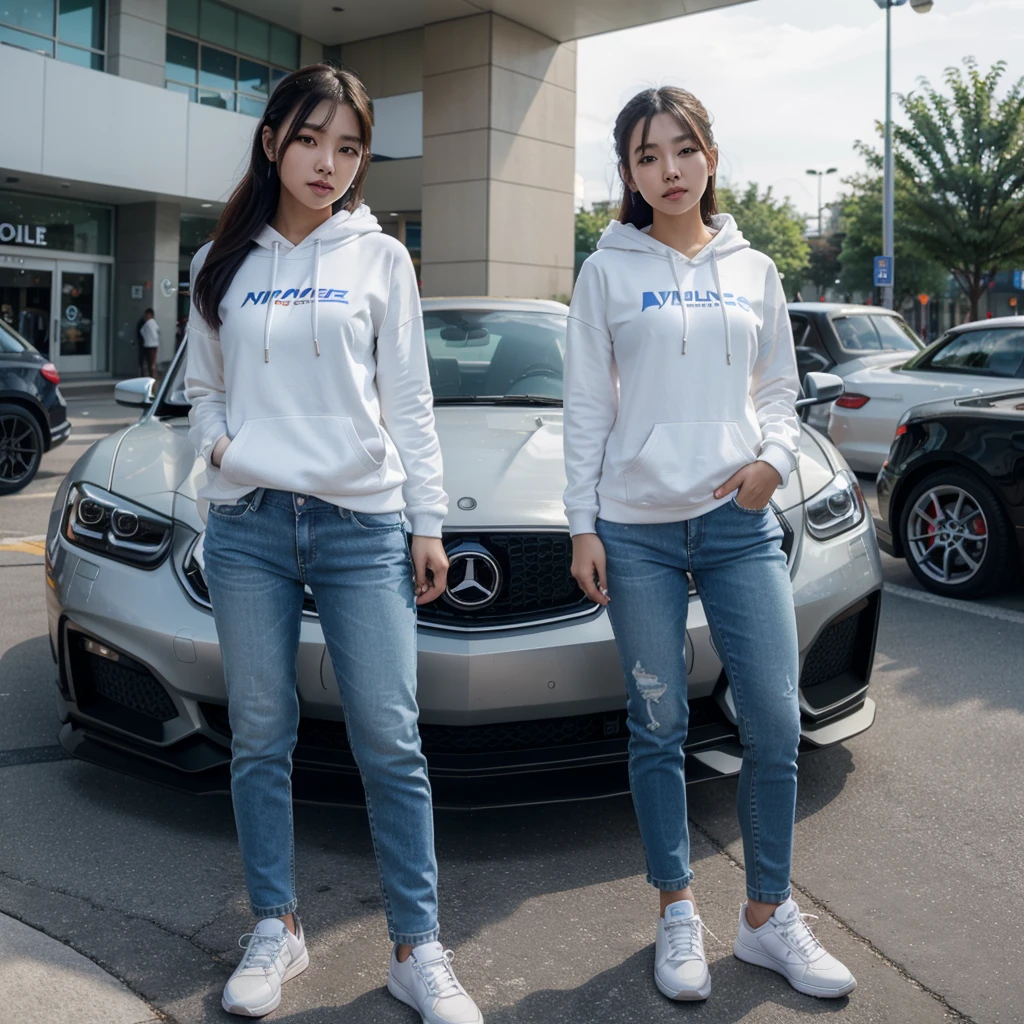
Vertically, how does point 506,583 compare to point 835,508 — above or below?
below

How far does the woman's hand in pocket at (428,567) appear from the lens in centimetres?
253

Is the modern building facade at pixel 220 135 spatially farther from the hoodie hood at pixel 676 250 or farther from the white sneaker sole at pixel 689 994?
the white sneaker sole at pixel 689 994

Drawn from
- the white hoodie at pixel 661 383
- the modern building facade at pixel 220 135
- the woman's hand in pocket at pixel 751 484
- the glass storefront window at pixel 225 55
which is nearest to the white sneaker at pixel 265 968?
the white hoodie at pixel 661 383

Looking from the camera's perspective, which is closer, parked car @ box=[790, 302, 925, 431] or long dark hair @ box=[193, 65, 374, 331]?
long dark hair @ box=[193, 65, 374, 331]

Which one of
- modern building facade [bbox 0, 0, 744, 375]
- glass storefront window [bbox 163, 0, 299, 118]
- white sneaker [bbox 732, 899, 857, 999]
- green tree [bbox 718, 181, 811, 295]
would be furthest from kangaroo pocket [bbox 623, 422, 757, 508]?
green tree [bbox 718, 181, 811, 295]

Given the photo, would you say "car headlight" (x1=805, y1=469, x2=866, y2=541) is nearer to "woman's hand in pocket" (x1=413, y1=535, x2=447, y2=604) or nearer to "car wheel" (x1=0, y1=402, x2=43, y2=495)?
"woman's hand in pocket" (x1=413, y1=535, x2=447, y2=604)

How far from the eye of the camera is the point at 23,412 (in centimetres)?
1051

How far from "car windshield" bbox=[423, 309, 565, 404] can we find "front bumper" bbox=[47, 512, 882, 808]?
1.39 metres

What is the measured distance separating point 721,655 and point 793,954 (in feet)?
2.06

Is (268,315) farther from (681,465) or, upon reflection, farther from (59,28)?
(59,28)

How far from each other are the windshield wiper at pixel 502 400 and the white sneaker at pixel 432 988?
2244 millimetres

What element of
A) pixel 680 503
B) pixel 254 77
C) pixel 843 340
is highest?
pixel 254 77

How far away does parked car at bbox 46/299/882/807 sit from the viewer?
10.1 ft

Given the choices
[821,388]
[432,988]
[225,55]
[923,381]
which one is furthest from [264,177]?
[225,55]
